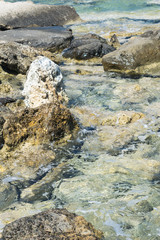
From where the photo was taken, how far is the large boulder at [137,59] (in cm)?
729

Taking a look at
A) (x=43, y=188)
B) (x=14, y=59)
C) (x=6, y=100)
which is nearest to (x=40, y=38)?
(x=14, y=59)

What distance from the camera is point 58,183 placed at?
3.52 m

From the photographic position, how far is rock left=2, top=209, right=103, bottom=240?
7.63 ft

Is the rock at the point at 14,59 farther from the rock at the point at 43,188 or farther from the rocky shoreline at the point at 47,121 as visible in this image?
the rock at the point at 43,188

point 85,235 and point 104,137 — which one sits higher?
point 85,235

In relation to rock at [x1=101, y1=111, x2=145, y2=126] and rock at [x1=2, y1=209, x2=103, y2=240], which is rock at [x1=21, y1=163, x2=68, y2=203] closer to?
rock at [x1=2, y1=209, x2=103, y2=240]

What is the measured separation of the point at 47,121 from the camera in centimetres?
424

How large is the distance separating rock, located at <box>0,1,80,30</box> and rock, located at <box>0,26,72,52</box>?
1872 mm

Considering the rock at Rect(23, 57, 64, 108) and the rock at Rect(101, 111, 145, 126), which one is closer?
the rock at Rect(101, 111, 145, 126)

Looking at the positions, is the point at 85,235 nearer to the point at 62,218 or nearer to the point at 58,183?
the point at 62,218

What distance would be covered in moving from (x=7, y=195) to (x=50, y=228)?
41.9 inches

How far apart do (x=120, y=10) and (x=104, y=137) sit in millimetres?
14444

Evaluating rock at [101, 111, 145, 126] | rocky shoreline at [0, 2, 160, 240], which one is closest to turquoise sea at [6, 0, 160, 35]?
rocky shoreline at [0, 2, 160, 240]

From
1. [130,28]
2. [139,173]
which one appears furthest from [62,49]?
[139,173]
